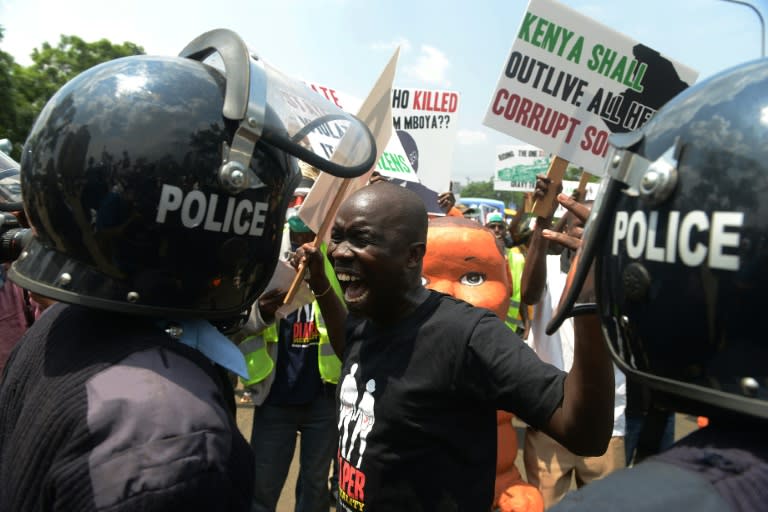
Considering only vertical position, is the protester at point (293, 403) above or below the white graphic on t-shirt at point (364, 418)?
below

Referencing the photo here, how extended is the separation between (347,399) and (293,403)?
1647 millimetres

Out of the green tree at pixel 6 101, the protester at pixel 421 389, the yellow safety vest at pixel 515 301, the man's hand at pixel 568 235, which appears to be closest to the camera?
the man's hand at pixel 568 235

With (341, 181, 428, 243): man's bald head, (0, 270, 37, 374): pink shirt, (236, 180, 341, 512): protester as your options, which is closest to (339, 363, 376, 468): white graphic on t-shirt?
(341, 181, 428, 243): man's bald head

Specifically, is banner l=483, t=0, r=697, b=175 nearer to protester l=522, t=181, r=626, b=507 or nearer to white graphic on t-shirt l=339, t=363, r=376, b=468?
protester l=522, t=181, r=626, b=507

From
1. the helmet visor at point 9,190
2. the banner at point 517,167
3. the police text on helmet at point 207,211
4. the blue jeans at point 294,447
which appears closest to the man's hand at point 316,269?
the police text on helmet at point 207,211

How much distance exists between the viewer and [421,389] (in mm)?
1841

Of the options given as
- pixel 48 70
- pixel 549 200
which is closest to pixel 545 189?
pixel 549 200

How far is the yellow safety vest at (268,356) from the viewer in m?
3.55

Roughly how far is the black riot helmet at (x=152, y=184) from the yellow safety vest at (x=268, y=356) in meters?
2.20

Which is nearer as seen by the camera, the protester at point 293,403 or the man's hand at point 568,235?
the man's hand at point 568,235

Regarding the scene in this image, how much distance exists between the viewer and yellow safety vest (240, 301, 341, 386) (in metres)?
3.55

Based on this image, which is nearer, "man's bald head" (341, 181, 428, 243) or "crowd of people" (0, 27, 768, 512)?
"crowd of people" (0, 27, 768, 512)

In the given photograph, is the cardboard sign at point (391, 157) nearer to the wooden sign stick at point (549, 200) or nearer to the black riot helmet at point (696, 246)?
the wooden sign stick at point (549, 200)

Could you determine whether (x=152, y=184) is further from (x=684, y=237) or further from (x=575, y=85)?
(x=575, y=85)
